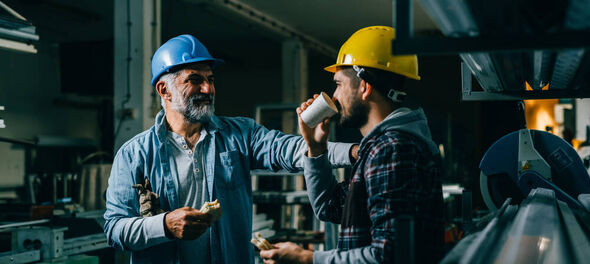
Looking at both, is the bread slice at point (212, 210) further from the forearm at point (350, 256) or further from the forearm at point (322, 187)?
the forearm at point (350, 256)

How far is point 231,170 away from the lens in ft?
7.59

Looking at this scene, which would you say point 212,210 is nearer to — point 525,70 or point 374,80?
point 374,80

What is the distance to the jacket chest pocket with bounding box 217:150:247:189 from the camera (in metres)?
2.30

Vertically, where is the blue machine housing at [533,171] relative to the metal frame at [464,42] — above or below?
below

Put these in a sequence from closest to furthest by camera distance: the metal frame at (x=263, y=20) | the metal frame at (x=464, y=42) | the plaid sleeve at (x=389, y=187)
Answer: the metal frame at (x=464, y=42)
the plaid sleeve at (x=389, y=187)
the metal frame at (x=263, y=20)

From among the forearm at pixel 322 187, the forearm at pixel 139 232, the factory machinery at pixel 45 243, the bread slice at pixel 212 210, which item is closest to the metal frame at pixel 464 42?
the forearm at pixel 322 187

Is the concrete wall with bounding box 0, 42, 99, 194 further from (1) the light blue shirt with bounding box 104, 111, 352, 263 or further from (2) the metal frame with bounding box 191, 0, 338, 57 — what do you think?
(1) the light blue shirt with bounding box 104, 111, 352, 263

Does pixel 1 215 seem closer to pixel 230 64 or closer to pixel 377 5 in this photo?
pixel 377 5

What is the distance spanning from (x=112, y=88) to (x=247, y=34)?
422 centimetres

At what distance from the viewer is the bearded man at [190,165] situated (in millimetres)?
2164

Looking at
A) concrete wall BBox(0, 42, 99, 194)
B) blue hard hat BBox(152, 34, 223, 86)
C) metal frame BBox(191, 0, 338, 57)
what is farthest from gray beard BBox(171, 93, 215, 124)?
concrete wall BBox(0, 42, 99, 194)

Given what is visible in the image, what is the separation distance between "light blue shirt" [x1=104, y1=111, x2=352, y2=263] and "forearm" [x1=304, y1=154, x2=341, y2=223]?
249mm

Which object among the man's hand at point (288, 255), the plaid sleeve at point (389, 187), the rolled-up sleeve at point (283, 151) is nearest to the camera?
the plaid sleeve at point (389, 187)

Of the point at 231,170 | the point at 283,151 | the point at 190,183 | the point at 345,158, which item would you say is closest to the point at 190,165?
the point at 190,183
